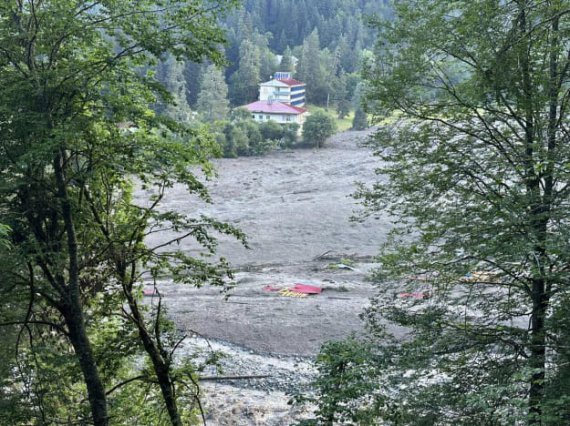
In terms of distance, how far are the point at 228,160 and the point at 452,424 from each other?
4803 cm

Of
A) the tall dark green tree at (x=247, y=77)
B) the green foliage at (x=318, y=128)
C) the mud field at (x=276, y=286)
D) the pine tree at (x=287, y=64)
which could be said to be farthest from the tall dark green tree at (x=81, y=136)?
the pine tree at (x=287, y=64)

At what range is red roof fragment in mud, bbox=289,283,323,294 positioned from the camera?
23.7 meters

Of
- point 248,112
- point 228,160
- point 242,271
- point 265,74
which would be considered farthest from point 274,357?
point 265,74

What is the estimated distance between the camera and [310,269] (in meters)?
27.1

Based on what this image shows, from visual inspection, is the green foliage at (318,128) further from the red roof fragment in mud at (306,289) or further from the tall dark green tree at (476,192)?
A: the tall dark green tree at (476,192)

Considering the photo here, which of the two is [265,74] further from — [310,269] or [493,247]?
[493,247]

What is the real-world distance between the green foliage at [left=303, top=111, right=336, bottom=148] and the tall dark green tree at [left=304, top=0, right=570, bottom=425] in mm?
48053

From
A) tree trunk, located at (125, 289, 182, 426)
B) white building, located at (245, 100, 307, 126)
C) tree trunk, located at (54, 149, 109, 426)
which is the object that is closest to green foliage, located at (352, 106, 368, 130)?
white building, located at (245, 100, 307, 126)

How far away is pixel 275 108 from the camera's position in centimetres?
6575

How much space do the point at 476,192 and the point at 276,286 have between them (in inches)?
687

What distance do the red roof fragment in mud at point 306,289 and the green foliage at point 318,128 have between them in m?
34.6

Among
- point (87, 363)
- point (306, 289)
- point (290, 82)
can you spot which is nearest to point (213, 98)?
point (290, 82)

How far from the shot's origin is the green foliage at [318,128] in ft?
186

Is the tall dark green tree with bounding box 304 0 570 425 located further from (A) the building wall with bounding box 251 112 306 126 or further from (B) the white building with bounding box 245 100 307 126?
(A) the building wall with bounding box 251 112 306 126
